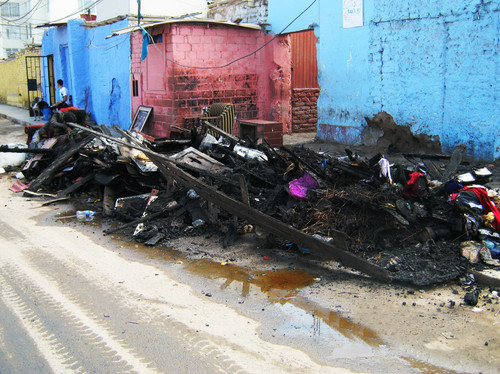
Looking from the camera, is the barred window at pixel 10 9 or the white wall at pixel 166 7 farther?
the barred window at pixel 10 9

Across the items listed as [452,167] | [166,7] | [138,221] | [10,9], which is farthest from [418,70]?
[10,9]

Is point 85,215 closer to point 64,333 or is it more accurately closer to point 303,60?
point 64,333

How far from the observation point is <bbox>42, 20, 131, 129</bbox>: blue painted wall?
1650 cm

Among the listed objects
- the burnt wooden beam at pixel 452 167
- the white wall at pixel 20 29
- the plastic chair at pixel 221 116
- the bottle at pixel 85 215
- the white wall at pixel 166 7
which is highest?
the white wall at pixel 20 29

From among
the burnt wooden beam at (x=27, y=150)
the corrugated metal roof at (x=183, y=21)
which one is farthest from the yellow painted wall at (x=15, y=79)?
the burnt wooden beam at (x=27, y=150)

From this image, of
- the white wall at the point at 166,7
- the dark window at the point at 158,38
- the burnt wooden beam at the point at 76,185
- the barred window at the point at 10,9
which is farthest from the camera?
the barred window at the point at 10,9

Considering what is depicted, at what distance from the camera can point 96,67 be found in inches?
750

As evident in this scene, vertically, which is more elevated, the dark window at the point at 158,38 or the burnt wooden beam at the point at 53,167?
the dark window at the point at 158,38

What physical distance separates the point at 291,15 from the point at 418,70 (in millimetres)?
4692

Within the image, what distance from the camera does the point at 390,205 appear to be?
5707 millimetres

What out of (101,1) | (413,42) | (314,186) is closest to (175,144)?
(314,186)

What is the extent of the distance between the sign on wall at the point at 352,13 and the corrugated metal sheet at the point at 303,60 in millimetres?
3343

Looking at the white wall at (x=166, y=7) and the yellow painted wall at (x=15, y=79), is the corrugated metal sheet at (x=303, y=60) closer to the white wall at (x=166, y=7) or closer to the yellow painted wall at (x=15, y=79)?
the white wall at (x=166, y=7)

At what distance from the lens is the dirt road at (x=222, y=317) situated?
3.74m
